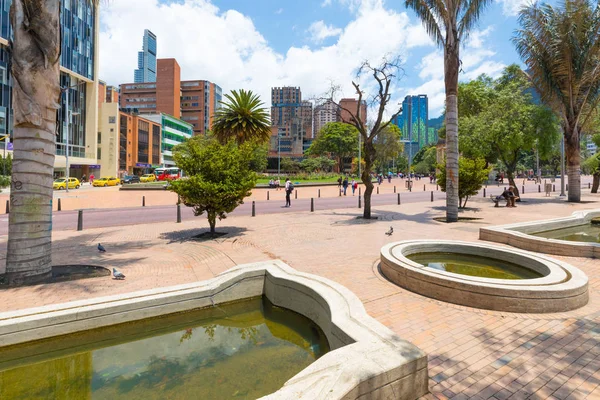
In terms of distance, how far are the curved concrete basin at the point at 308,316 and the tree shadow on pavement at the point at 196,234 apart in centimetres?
551

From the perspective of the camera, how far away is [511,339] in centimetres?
433

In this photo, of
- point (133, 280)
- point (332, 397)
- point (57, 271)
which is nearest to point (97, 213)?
point (57, 271)

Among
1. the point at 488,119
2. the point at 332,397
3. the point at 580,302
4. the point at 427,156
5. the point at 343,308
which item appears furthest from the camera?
the point at 427,156

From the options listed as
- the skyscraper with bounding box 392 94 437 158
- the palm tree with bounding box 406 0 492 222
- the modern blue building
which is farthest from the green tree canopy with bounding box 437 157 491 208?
the skyscraper with bounding box 392 94 437 158

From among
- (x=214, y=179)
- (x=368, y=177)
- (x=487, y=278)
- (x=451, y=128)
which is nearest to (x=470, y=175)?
(x=451, y=128)

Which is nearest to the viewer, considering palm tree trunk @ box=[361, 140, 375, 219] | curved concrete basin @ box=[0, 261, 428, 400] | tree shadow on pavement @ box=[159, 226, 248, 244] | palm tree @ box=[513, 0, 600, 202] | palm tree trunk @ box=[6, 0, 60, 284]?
curved concrete basin @ box=[0, 261, 428, 400]

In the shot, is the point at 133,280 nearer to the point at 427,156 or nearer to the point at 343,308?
the point at 343,308

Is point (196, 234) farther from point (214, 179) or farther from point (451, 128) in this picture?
point (451, 128)

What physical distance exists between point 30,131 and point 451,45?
15683 mm

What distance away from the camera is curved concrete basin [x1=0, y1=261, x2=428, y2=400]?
3.03 meters

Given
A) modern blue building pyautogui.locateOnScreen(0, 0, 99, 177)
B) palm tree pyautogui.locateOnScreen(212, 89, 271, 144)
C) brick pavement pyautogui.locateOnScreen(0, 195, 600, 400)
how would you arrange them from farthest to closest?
modern blue building pyautogui.locateOnScreen(0, 0, 99, 177) < palm tree pyautogui.locateOnScreen(212, 89, 271, 144) < brick pavement pyautogui.locateOnScreen(0, 195, 600, 400)

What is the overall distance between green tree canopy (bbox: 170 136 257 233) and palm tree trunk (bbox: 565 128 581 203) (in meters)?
23.2

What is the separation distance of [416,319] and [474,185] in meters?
16.1

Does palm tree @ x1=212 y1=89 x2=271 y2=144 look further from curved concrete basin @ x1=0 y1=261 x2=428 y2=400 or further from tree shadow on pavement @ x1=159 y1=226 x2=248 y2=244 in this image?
curved concrete basin @ x1=0 y1=261 x2=428 y2=400
